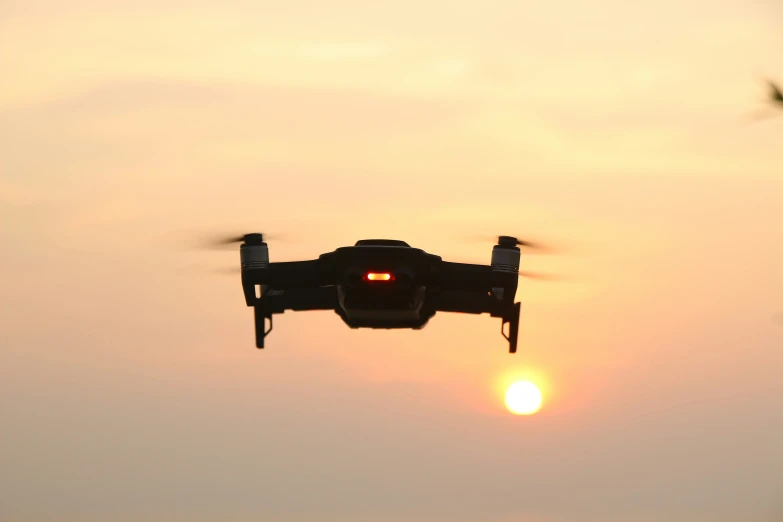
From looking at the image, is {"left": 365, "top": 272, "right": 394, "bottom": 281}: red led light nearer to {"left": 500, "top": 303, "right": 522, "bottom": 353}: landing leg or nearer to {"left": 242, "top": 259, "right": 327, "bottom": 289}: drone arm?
{"left": 242, "top": 259, "right": 327, "bottom": 289}: drone arm

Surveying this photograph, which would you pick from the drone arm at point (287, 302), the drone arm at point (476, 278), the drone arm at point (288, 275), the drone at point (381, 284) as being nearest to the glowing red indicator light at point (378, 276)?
the drone at point (381, 284)

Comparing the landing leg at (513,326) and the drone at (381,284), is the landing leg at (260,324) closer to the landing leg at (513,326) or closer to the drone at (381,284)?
the drone at (381,284)

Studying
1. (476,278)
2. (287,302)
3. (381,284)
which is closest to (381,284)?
(381,284)

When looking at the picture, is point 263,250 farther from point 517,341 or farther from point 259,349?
point 517,341

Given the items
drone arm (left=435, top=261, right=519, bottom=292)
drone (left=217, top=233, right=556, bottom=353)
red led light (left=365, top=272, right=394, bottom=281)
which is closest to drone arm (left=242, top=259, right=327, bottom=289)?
drone (left=217, top=233, right=556, bottom=353)

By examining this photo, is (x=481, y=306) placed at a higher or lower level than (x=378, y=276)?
higher

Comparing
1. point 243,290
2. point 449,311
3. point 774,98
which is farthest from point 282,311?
point 774,98

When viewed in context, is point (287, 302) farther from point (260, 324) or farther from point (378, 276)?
point (378, 276)
